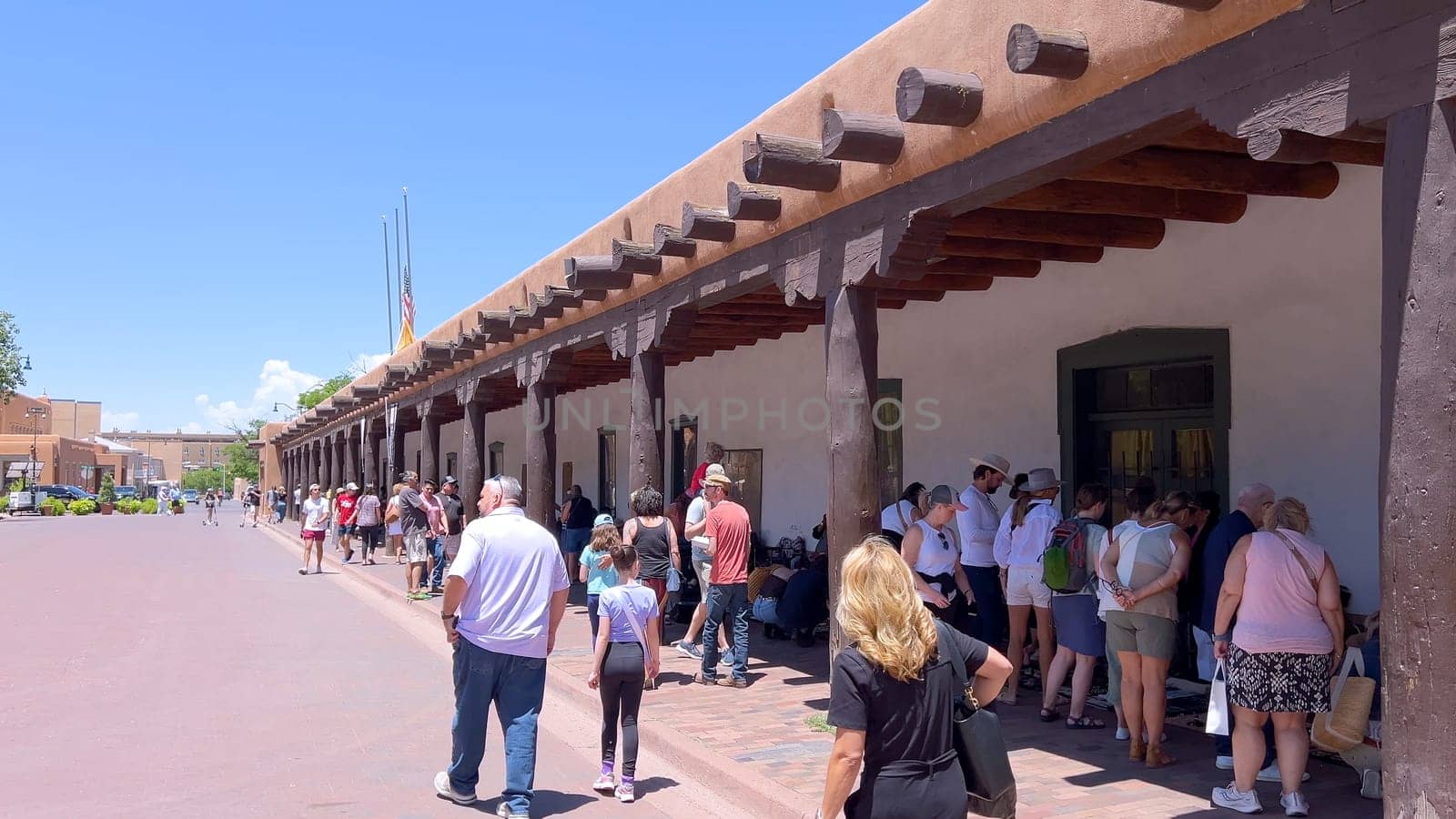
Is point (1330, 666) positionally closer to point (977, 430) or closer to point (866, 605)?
point (866, 605)

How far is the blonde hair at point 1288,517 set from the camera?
5.21 meters

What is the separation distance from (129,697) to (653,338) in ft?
16.5

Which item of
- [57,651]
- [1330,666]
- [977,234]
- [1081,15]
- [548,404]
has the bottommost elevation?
[57,651]

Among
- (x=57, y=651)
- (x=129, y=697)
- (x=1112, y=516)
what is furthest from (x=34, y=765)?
(x=1112, y=516)

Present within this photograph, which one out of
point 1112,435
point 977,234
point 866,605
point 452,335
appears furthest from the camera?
point 452,335

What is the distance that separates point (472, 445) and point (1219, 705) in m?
12.3

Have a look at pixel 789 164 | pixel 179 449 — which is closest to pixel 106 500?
pixel 789 164

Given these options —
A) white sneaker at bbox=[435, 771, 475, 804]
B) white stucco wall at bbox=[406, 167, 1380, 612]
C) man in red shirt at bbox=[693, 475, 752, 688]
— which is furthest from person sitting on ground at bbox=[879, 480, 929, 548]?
white sneaker at bbox=[435, 771, 475, 804]

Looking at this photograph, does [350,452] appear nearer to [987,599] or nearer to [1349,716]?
[987,599]

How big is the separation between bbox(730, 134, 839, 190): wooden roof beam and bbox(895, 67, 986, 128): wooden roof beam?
0.97 meters

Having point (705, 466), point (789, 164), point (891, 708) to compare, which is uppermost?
point (789, 164)

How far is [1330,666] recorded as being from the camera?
5.25 metres

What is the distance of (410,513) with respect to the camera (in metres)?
15.7

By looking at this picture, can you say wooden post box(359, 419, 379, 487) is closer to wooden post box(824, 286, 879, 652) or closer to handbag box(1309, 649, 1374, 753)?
wooden post box(824, 286, 879, 652)
